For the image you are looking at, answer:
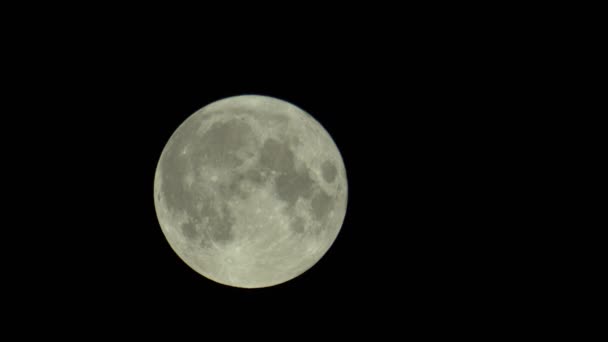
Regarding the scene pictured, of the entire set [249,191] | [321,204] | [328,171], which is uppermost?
[328,171]

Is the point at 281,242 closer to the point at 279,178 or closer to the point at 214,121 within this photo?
the point at 279,178

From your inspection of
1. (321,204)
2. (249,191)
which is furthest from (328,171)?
(249,191)

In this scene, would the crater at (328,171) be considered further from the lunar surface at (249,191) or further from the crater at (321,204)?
the crater at (321,204)

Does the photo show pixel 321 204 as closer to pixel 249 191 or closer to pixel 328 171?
pixel 328 171

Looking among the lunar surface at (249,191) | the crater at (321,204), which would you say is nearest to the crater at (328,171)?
the lunar surface at (249,191)

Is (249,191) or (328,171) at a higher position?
(328,171)

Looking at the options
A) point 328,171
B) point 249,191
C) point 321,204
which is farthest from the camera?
point 328,171

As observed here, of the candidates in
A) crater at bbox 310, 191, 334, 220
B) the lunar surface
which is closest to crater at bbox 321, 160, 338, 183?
the lunar surface
